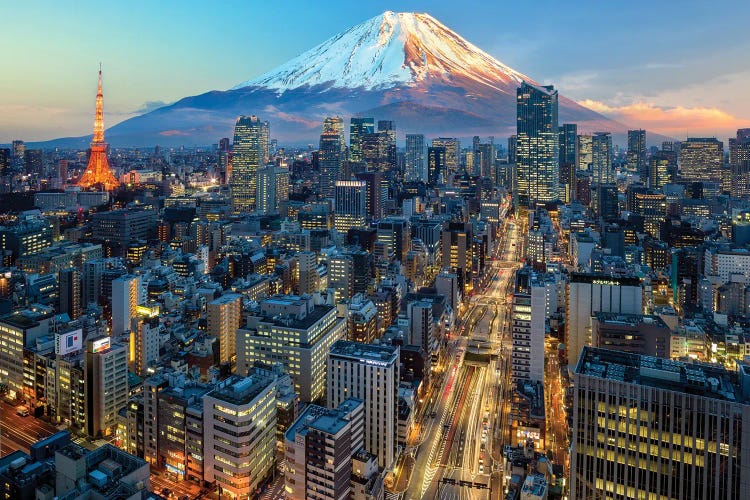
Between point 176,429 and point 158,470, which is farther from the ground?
point 176,429

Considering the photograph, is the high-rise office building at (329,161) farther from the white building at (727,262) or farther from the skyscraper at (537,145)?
the white building at (727,262)

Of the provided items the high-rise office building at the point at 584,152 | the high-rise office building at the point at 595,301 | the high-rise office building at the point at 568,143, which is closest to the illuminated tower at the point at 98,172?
the high-rise office building at the point at 595,301

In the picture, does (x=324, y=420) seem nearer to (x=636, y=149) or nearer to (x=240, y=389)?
(x=240, y=389)

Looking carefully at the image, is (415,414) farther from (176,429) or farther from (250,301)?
(250,301)

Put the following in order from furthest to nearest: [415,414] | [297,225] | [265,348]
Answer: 1. [297,225]
2. [265,348]
3. [415,414]

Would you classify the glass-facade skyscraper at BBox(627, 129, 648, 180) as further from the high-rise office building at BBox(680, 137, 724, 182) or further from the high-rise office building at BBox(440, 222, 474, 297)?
the high-rise office building at BBox(440, 222, 474, 297)

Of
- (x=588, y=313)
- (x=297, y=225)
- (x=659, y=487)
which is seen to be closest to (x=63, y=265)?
(x=297, y=225)

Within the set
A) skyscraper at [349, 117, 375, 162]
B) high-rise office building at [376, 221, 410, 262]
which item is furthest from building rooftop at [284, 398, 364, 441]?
skyscraper at [349, 117, 375, 162]

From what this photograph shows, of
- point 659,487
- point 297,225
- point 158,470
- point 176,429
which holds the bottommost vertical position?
point 158,470
